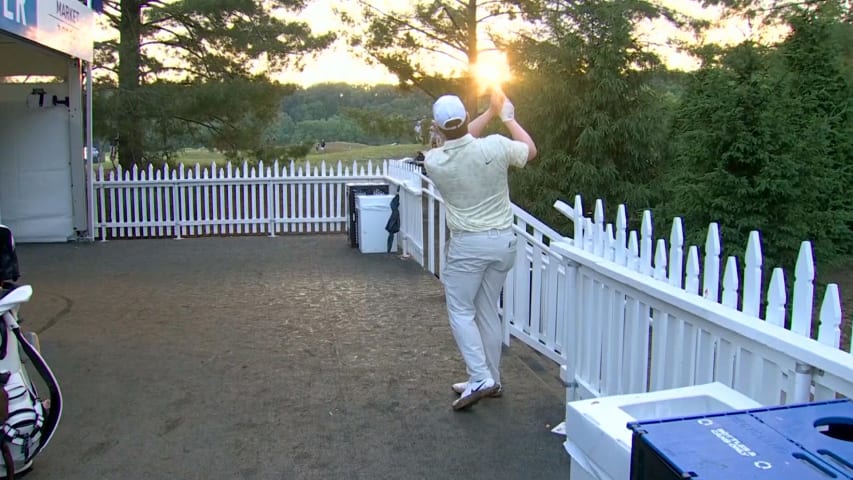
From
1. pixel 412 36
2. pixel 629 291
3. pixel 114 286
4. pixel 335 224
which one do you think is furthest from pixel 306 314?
pixel 412 36

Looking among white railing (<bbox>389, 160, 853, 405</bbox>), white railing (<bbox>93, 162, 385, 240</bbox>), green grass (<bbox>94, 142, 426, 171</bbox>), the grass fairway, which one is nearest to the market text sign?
white railing (<bbox>93, 162, 385, 240</bbox>)

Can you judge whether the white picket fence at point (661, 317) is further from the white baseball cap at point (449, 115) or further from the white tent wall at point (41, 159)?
the white tent wall at point (41, 159)

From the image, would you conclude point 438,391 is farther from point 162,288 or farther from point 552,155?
point 552,155

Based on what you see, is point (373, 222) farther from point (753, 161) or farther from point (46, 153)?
point (46, 153)

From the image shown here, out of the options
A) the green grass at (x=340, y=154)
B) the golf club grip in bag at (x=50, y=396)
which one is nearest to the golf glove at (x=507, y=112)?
the golf club grip in bag at (x=50, y=396)

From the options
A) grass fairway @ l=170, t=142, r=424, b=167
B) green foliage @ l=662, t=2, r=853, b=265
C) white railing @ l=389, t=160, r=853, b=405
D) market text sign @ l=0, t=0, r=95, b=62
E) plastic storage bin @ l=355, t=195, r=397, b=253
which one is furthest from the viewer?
grass fairway @ l=170, t=142, r=424, b=167

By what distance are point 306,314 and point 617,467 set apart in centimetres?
520

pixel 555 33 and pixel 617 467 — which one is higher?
pixel 555 33

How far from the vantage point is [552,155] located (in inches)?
420

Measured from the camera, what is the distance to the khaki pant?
423 cm

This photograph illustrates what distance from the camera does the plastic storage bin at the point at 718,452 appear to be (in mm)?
1565

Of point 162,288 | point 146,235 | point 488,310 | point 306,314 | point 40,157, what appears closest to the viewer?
point 488,310

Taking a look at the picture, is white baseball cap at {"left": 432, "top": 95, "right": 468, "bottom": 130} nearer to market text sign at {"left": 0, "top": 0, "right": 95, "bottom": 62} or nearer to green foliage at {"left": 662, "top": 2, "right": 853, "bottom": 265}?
green foliage at {"left": 662, "top": 2, "right": 853, "bottom": 265}

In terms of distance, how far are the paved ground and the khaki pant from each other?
0.42 metres
